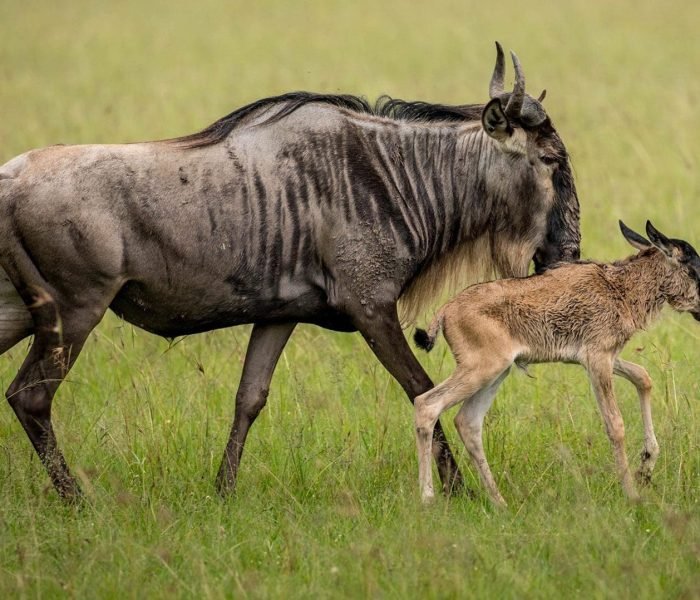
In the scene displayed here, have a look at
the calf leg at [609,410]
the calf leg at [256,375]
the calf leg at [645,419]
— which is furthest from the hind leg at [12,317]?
the calf leg at [645,419]

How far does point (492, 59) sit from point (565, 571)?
16.1m

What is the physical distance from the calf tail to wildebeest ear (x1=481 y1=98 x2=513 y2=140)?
1.01 metres

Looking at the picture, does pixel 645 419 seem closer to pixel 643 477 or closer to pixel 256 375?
pixel 643 477

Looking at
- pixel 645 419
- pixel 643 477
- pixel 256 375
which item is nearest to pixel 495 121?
pixel 645 419

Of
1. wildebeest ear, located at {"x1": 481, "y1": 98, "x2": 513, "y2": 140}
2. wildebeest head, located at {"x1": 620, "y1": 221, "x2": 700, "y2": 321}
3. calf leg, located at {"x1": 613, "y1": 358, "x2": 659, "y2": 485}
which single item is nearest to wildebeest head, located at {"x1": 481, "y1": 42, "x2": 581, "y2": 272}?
wildebeest ear, located at {"x1": 481, "y1": 98, "x2": 513, "y2": 140}

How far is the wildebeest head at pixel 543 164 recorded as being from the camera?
20.7 ft

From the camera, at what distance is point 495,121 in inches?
248

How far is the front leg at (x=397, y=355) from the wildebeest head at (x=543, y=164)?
0.89 meters

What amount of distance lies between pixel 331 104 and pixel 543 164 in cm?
107

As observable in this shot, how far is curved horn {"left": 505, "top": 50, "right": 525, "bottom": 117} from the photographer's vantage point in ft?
19.9

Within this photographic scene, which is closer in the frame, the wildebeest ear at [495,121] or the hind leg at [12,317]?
the hind leg at [12,317]

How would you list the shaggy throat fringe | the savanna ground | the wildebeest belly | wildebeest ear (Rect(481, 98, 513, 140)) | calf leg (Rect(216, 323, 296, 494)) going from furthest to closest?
the shaggy throat fringe → calf leg (Rect(216, 323, 296, 494)) → wildebeest ear (Rect(481, 98, 513, 140)) → the wildebeest belly → the savanna ground

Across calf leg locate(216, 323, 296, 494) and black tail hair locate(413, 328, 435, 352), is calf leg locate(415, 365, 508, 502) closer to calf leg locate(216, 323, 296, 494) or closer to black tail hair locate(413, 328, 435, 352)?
black tail hair locate(413, 328, 435, 352)

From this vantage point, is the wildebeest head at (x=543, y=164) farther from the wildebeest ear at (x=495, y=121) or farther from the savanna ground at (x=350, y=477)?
the savanna ground at (x=350, y=477)
